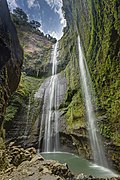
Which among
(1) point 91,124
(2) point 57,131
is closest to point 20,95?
(2) point 57,131

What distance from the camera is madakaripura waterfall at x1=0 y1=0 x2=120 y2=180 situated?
7542mm

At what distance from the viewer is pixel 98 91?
41.2 ft

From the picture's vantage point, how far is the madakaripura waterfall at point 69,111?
7542mm

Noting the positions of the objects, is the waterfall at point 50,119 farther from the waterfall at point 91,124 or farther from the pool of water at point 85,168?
the waterfall at point 91,124

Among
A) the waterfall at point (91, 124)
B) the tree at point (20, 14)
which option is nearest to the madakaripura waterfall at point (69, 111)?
the waterfall at point (91, 124)

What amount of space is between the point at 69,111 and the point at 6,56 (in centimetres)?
1083

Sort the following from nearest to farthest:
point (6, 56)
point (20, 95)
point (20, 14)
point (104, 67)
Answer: point (6, 56) → point (104, 67) → point (20, 95) → point (20, 14)

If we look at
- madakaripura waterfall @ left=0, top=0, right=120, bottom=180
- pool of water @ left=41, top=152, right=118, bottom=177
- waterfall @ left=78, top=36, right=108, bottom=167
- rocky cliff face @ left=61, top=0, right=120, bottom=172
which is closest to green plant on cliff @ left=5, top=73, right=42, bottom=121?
madakaripura waterfall @ left=0, top=0, right=120, bottom=180

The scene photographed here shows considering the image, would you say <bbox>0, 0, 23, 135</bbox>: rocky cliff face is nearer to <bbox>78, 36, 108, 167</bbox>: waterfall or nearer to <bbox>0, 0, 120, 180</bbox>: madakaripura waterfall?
<bbox>0, 0, 120, 180</bbox>: madakaripura waterfall

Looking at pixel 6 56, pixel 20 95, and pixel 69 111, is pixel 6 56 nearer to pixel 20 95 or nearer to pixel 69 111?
pixel 69 111

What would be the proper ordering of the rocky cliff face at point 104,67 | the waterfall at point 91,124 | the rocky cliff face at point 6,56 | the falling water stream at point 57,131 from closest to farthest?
the rocky cliff face at point 6,56
the rocky cliff face at point 104,67
the falling water stream at point 57,131
the waterfall at point 91,124

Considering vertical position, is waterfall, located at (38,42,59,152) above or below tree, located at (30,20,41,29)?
below

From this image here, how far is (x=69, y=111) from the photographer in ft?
55.7

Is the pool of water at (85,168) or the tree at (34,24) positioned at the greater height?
the tree at (34,24)
